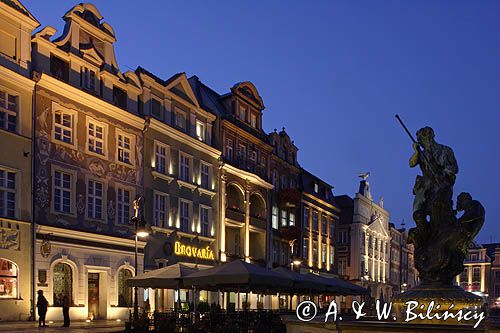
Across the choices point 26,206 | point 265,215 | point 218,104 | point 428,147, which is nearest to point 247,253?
point 265,215

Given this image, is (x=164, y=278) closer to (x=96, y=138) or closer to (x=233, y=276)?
(x=233, y=276)

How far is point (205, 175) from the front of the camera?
41.2m

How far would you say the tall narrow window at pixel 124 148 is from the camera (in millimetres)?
32900

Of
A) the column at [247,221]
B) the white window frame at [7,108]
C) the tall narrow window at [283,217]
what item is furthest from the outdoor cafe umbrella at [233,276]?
the tall narrow window at [283,217]

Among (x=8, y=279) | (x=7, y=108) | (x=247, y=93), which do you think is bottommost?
(x=8, y=279)

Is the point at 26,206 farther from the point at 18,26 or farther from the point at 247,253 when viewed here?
the point at 247,253

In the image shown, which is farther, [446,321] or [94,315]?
[94,315]

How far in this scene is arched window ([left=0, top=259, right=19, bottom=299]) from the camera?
2530 centimetres

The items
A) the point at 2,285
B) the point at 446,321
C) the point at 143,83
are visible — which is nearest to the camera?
the point at 446,321

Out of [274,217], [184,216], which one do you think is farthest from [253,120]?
[184,216]

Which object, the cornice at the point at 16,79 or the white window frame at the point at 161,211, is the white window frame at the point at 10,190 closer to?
the cornice at the point at 16,79

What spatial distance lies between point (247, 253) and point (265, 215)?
5130 mm

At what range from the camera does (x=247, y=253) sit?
45688 mm

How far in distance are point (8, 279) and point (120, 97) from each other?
11622 millimetres
